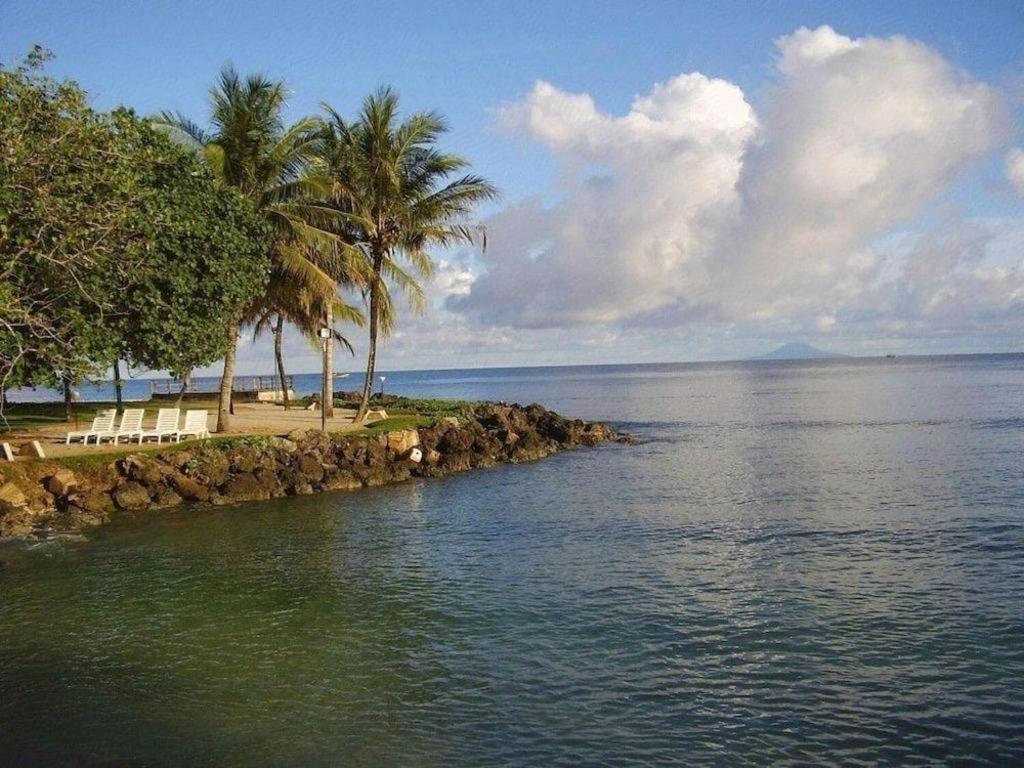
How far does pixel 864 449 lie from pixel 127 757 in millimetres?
34828

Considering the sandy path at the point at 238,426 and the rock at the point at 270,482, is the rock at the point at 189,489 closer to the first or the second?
the rock at the point at 270,482

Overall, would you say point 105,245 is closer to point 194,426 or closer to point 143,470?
point 143,470

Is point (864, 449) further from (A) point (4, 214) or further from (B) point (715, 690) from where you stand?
(A) point (4, 214)

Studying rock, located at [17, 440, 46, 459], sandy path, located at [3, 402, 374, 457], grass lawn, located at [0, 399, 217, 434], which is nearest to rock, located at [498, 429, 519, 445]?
sandy path, located at [3, 402, 374, 457]

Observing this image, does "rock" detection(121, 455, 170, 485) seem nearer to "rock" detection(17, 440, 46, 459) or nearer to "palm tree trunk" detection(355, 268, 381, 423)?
"rock" detection(17, 440, 46, 459)

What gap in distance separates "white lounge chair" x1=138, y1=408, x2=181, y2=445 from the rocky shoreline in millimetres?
1470

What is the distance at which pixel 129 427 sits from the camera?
94.9 feet

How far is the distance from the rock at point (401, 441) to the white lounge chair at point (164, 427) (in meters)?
7.68

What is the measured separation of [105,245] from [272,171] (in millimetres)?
15245

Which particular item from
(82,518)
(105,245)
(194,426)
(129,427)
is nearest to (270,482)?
(194,426)

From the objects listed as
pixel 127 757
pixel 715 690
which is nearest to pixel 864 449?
pixel 715 690

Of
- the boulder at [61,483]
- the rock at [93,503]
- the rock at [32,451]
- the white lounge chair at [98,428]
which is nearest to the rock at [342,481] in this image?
the rock at [93,503]

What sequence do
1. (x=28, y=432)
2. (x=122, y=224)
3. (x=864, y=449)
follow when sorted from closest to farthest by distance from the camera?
(x=122, y=224) < (x=28, y=432) < (x=864, y=449)

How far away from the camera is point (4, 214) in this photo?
1535 cm
